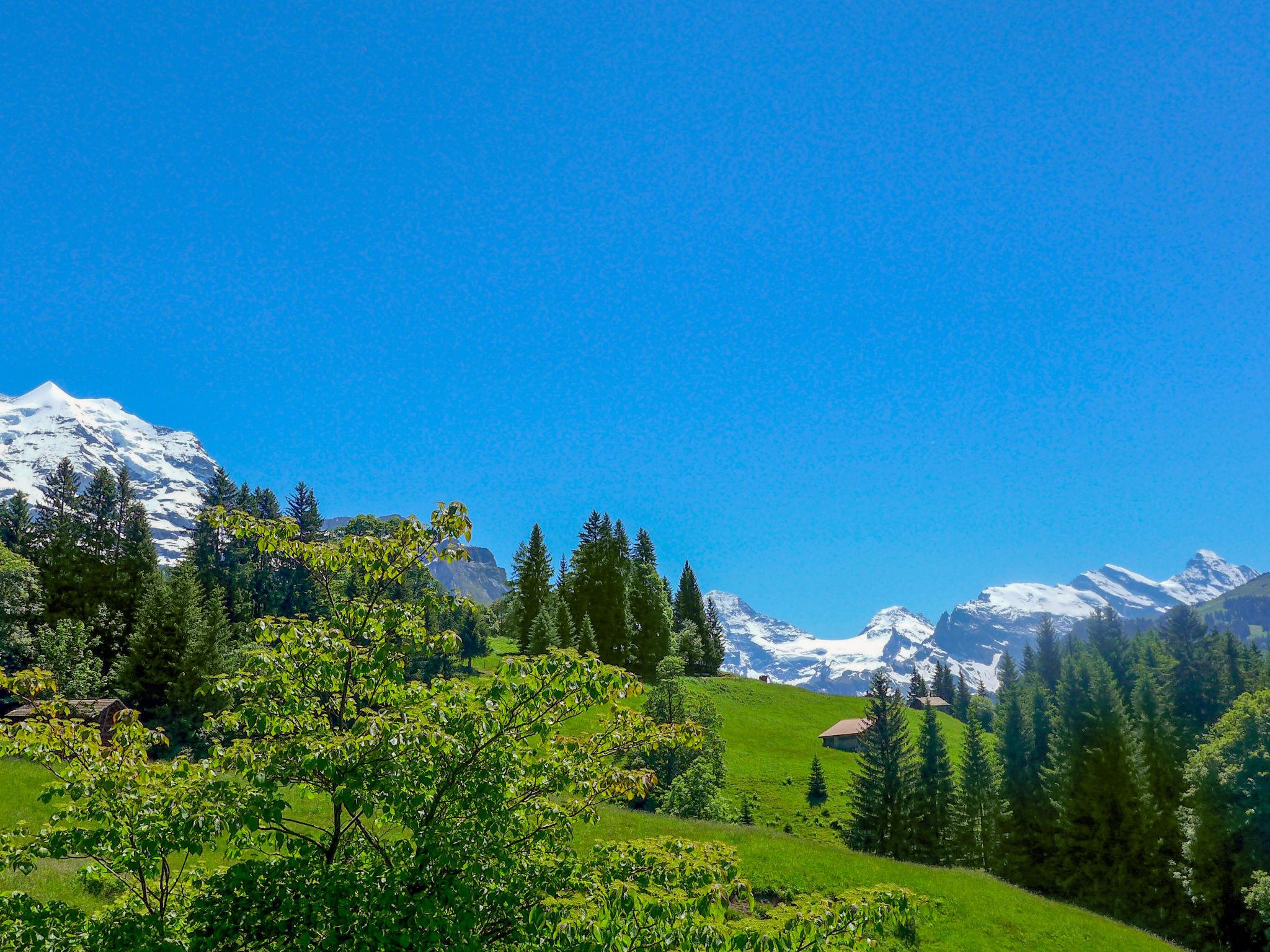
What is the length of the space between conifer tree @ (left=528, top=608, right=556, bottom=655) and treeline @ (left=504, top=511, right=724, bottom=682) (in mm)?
224

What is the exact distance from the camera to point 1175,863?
41.4m

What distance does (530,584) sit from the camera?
8388 centimetres

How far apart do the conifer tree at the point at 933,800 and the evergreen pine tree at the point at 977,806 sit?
3.95 feet

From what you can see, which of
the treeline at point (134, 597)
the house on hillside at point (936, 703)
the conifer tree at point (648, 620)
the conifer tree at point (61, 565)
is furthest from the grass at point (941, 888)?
Result: the house on hillside at point (936, 703)

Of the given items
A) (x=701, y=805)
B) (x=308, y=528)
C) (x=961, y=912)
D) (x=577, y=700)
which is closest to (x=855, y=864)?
(x=961, y=912)

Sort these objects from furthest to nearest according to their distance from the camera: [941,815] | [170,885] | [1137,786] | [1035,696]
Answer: [1035,696]
[941,815]
[1137,786]
[170,885]

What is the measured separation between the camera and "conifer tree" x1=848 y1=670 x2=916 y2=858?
152ft

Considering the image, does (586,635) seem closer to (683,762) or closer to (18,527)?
(683,762)

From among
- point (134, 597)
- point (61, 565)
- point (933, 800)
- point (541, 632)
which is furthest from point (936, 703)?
point (61, 565)

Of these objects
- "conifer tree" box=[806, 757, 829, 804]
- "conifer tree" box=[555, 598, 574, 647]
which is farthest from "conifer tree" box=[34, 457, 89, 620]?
"conifer tree" box=[806, 757, 829, 804]

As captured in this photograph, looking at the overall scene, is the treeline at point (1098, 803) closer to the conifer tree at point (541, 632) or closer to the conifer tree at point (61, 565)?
the conifer tree at point (541, 632)

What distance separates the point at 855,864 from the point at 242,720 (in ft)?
80.8

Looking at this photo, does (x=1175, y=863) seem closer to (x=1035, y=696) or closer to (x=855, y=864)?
(x=1035, y=696)

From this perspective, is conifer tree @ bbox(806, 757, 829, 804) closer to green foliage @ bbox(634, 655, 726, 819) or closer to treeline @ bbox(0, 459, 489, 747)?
green foliage @ bbox(634, 655, 726, 819)
